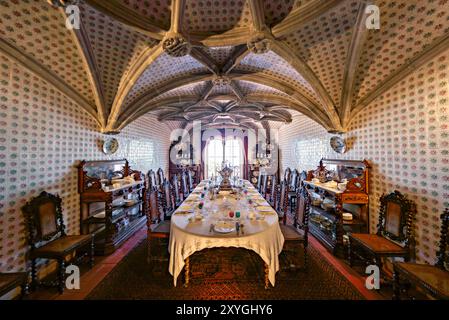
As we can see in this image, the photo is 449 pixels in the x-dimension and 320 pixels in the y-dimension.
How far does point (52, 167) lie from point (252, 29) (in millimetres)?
4794

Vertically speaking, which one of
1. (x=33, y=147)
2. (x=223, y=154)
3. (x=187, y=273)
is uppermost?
(x=223, y=154)

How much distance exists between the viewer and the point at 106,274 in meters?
3.57

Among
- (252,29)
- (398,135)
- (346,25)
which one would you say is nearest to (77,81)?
(252,29)

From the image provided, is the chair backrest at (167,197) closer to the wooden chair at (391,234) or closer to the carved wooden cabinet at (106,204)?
the carved wooden cabinet at (106,204)

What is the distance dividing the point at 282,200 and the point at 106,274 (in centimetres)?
428

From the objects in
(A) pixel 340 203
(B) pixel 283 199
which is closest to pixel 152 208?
(B) pixel 283 199

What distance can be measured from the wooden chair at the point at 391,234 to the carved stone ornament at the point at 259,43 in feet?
12.3

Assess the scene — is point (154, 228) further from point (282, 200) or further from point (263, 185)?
point (263, 185)

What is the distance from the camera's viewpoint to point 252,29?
10.7ft

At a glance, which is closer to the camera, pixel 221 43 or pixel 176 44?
pixel 176 44

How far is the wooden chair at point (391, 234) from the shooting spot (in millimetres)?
3141

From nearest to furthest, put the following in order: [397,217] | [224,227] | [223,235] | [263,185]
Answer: [223,235]
[224,227]
[397,217]
[263,185]

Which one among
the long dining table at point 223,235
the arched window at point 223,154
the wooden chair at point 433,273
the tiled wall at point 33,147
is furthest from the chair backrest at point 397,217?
the arched window at point 223,154

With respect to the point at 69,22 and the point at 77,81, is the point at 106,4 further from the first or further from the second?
the point at 77,81
